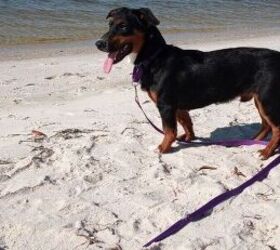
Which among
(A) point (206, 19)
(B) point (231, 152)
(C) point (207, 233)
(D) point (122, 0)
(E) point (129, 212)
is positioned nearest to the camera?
(C) point (207, 233)

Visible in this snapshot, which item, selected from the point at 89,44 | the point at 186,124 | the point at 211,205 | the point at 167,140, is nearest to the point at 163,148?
the point at 167,140

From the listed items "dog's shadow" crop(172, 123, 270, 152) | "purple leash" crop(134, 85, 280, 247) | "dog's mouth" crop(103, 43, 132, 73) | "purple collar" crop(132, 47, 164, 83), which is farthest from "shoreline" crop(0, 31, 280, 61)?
"purple leash" crop(134, 85, 280, 247)

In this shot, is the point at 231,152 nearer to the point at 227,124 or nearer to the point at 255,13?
the point at 227,124

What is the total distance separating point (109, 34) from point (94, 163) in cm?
119

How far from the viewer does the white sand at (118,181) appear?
3758mm

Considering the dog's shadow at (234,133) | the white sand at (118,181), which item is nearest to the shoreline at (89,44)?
the white sand at (118,181)

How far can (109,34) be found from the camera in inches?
193

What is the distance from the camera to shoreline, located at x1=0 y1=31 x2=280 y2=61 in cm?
1155

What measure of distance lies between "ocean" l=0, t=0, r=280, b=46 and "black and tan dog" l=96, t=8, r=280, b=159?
808 centimetres

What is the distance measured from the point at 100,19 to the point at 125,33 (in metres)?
10.7

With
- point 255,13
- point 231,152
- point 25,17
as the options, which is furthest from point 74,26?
point 231,152

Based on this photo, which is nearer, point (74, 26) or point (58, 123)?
point (58, 123)

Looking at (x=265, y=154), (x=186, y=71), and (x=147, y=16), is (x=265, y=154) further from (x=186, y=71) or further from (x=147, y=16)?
(x=147, y=16)

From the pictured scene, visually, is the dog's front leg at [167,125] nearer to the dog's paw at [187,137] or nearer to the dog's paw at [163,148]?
the dog's paw at [163,148]
